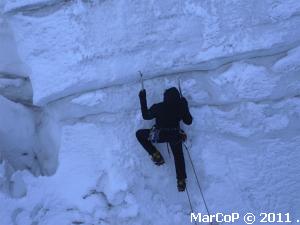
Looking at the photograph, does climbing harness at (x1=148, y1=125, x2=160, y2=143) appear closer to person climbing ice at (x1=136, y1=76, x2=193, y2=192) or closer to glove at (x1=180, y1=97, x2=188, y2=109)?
person climbing ice at (x1=136, y1=76, x2=193, y2=192)

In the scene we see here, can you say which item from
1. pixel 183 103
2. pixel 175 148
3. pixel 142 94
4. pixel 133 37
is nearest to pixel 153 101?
pixel 142 94

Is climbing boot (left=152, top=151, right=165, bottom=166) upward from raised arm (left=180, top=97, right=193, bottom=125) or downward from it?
downward

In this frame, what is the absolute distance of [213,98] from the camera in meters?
6.02

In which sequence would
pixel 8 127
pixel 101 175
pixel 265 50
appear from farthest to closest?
pixel 8 127 < pixel 101 175 < pixel 265 50

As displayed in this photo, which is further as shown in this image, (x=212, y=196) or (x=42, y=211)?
(x=42, y=211)

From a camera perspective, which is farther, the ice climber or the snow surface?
the snow surface

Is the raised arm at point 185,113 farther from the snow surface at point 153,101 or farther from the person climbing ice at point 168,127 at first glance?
the snow surface at point 153,101

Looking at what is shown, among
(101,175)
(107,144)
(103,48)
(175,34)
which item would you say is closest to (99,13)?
(103,48)

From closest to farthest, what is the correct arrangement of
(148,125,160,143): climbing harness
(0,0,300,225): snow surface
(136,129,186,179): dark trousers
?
(148,125,160,143): climbing harness, (136,129,186,179): dark trousers, (0,0,300,225): snow surface

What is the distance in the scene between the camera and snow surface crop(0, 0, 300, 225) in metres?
5.78

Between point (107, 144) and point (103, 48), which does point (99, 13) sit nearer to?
point (103, 48)

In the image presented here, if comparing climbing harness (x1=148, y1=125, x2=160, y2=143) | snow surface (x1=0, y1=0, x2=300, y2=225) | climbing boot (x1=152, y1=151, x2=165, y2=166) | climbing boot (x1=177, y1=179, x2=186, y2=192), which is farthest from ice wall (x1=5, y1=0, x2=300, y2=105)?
climbing boot (x1=177, y1=179, x2=186, y2=192)

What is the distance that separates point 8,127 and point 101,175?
182 cm

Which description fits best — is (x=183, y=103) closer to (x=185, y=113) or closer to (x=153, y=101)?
(x=185, y=113)
